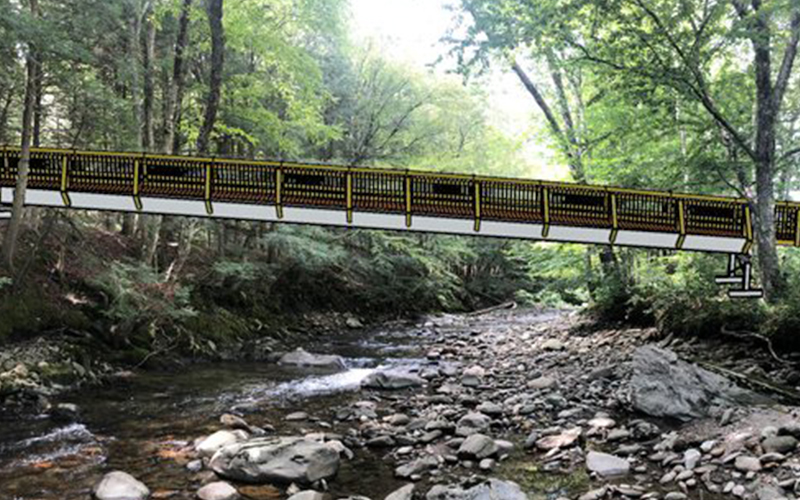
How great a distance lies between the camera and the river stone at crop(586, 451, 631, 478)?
6.09m

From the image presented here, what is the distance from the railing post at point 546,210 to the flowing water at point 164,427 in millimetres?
5084

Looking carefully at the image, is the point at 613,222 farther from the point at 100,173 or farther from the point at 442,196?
the point at 100,173

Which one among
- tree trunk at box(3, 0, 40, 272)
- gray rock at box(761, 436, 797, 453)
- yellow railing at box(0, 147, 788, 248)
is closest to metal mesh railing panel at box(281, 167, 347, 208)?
yellow railing at box(0, 147, 788, 248)

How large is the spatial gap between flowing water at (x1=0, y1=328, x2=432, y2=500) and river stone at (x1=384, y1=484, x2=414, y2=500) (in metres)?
0.32

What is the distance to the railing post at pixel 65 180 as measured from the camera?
10.5 metres

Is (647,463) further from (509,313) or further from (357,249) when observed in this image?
(509,313)

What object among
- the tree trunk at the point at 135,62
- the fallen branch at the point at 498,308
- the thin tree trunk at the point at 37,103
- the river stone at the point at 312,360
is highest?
the tree trunk at the point at 135,62

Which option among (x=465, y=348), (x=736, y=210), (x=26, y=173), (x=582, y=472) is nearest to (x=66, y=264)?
(x=26, y=173)

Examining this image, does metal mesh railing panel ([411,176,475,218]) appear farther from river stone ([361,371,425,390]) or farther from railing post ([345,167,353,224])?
river stone ([361,371,425,390])

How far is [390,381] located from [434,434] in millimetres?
3591

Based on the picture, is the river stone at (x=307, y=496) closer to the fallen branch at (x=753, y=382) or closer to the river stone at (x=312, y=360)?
the fallen branch at (x=753, y=382)

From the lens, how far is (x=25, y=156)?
10.3 metres

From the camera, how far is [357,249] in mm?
26094

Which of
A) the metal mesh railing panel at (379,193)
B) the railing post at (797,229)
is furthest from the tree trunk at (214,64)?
the railing post at (797,229)
